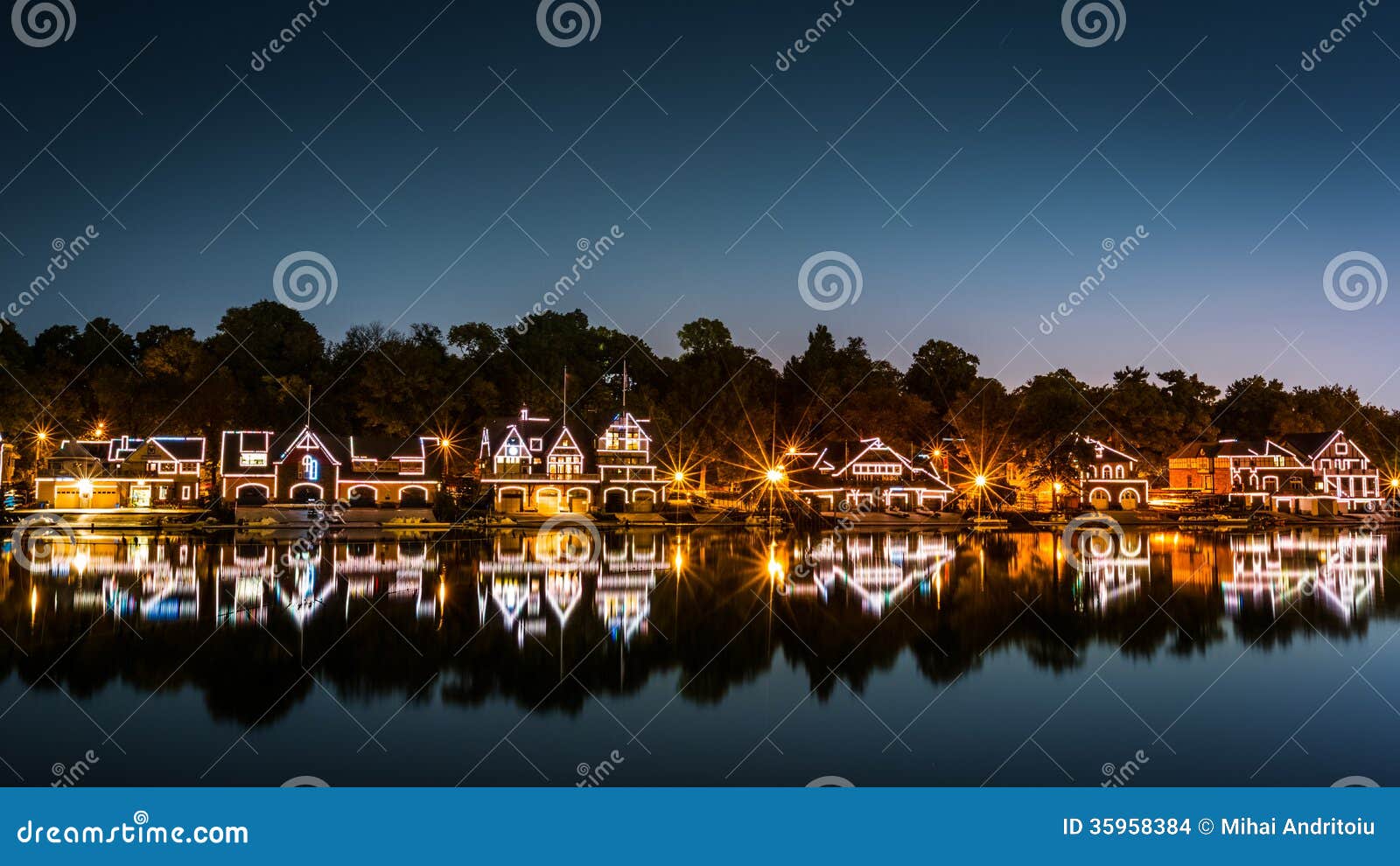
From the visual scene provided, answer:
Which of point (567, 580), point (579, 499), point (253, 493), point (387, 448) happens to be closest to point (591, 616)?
point (567, 580)

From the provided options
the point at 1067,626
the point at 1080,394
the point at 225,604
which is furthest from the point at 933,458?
the point at 225,604

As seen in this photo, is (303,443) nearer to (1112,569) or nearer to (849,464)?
(849,464)

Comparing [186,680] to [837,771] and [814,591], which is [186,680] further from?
[814,591]

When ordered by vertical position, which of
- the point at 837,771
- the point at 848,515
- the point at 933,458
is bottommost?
the point at 837,771

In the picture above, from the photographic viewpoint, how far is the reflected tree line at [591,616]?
16.2 metres

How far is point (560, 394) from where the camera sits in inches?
2749

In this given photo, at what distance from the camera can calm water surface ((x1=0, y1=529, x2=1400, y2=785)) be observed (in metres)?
12.8

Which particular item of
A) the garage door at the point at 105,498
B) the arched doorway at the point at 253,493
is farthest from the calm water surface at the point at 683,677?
the garage door at the point at 105,498

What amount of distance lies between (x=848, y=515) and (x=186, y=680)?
148ft

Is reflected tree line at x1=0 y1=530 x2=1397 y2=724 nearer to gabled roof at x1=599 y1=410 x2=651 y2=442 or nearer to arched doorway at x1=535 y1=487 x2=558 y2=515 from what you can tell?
arched doorway at x1=535 y1=487 x2=558 y2=515

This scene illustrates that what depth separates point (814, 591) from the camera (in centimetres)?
2580

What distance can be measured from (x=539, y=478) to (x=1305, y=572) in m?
36.4

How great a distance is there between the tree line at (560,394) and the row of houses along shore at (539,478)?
1.99 meters

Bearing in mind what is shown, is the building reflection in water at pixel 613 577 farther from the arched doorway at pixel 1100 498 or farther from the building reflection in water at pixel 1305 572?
the arched doorway at pixel 1100 498
